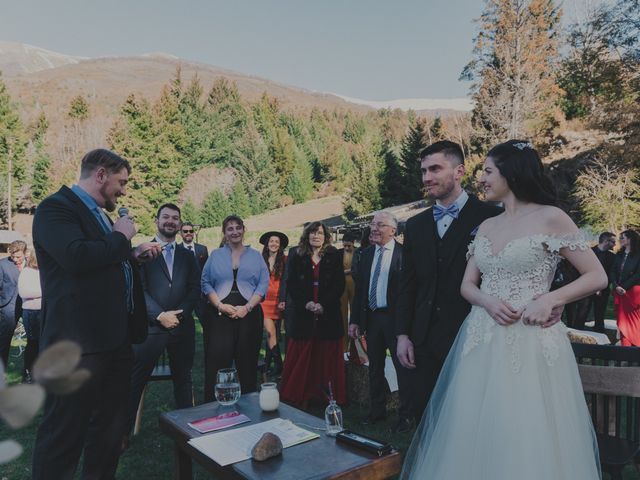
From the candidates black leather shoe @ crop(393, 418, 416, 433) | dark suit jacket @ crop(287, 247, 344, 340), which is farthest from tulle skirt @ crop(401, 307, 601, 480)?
dark suit jacket @ crop(287, 247, 344, 340)

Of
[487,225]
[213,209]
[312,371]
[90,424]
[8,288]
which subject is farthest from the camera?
[213,209]

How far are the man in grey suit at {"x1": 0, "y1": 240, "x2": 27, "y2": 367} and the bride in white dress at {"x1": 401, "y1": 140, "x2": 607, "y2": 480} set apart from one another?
583 centimetres

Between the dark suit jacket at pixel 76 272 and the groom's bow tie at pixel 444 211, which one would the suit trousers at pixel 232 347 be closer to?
the dark suit jacket at pixel 76 272

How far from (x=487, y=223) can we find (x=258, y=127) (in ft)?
201

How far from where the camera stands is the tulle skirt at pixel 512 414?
2.18 m

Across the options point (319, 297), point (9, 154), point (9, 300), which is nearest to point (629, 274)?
point (319, 297)

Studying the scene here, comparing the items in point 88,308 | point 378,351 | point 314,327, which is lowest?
point 378,351

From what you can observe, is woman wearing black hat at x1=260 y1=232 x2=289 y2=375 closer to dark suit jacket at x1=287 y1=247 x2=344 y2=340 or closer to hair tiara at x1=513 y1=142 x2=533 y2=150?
dark suit jacket at x1=287 y1=247 x2=344 y2=340

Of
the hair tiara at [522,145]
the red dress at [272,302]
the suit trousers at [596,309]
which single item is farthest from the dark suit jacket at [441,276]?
the suit trousers at [596,309]

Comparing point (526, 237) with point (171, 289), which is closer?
point (526, 237)

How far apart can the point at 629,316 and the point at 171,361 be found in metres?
6.57

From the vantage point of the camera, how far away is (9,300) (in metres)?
6.39

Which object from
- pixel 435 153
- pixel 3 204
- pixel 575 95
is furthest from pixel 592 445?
pixel 3 204

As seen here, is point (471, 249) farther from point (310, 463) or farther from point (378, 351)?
point (378, 351)
